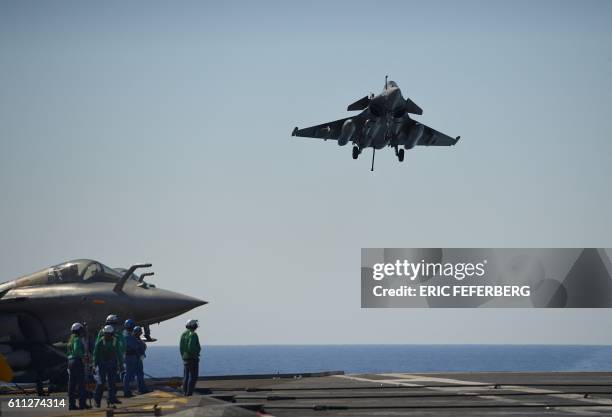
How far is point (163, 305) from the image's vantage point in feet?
91.2

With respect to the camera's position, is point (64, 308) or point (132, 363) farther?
point (64, 308)

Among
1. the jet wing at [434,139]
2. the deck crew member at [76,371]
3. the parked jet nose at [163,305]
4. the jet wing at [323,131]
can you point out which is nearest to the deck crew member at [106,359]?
the deck crew member at [76,371]

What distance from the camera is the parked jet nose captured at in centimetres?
2772

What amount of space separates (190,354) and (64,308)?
25.9 ft

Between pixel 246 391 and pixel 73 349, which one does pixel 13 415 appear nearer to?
pixel 73 349

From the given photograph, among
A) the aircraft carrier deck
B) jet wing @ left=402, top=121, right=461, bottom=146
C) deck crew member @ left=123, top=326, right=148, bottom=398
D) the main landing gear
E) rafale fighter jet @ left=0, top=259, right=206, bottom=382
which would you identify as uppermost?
jet wing @ left=402, top=121, right=461, bottom=146

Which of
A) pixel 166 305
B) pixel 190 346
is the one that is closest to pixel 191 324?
pixel 190 346

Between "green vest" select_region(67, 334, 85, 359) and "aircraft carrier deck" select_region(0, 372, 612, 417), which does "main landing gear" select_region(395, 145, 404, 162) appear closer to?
"aircraft carrier deck" select_region(0, 372, 612, 417)

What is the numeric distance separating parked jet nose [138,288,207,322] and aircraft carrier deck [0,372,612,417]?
210 centimetres

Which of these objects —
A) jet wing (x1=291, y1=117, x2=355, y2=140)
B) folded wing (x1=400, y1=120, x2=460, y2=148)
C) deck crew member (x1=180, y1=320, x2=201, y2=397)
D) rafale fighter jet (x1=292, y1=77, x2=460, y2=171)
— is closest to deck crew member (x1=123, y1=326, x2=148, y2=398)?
deck crew member (x1=180, y1=320, x2=201, y2=397)

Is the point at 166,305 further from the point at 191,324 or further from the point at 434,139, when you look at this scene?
the point at 434,139

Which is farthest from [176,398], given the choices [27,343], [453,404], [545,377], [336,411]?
[545,377]

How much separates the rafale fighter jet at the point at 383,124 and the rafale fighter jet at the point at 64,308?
20.0 m

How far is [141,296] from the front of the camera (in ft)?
91.4
